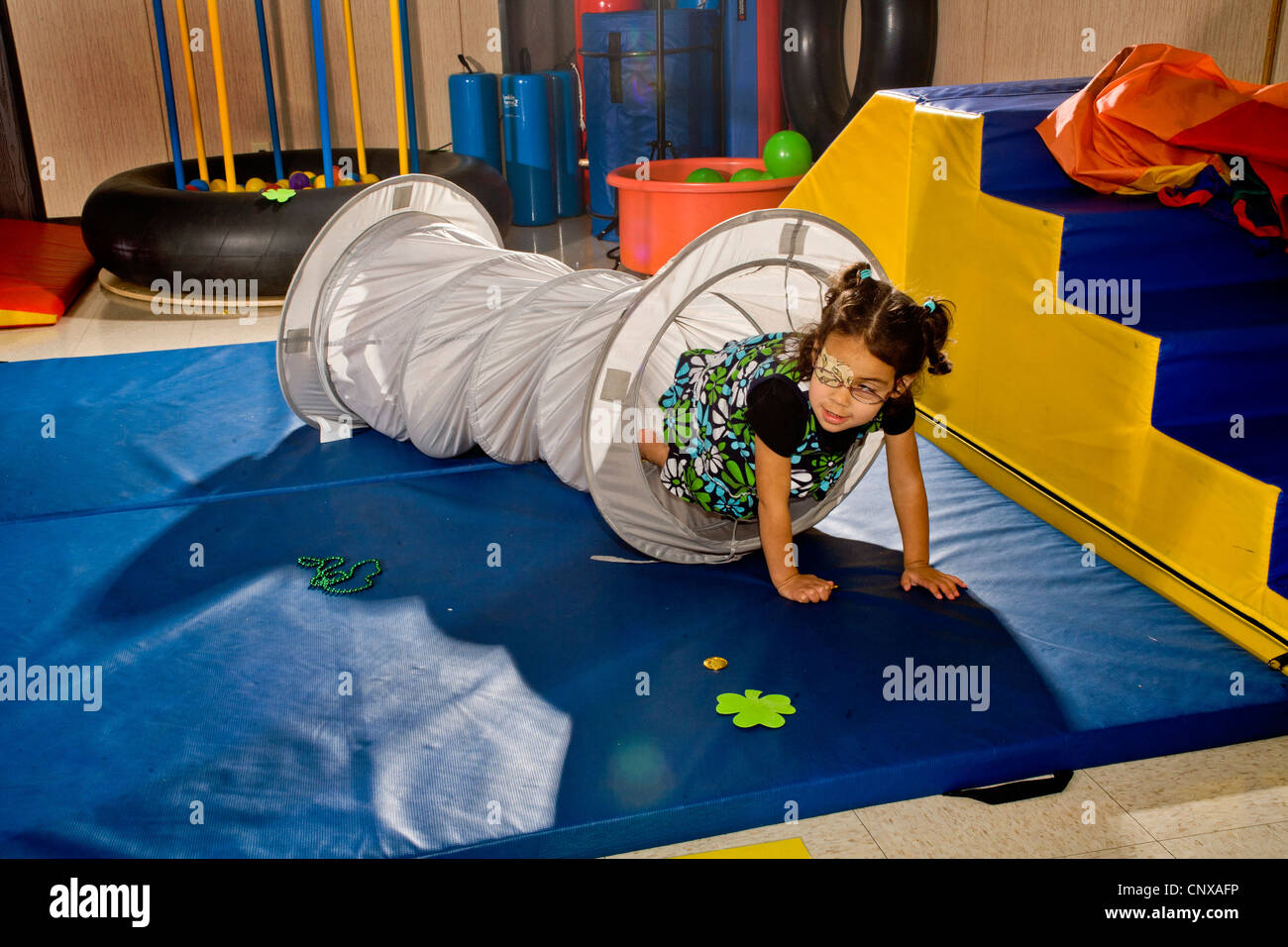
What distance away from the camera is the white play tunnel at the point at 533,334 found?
2.03 metres

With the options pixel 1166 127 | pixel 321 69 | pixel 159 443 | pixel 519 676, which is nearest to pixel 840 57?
pixel 321 69

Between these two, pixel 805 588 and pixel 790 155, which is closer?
pixel 805 588

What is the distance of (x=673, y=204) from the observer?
418cm

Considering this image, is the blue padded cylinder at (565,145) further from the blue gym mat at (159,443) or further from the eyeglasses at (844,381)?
the eyeglasses at (844,381)

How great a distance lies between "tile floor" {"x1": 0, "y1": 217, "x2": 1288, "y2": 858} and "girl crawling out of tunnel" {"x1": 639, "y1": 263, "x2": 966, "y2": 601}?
513 millimetres

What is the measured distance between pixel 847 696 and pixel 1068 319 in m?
0.98

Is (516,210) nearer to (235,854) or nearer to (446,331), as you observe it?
(446,331)

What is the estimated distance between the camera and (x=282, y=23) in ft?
19.2

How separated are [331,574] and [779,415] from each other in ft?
3.12

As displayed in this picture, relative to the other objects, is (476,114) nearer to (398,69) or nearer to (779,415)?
(398,69)

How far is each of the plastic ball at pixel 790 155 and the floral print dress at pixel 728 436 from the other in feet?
7.23

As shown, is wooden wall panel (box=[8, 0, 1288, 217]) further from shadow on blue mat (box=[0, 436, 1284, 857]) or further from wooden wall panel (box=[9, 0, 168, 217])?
shadow on blue mat (box=[0, 436, 1284, 857])

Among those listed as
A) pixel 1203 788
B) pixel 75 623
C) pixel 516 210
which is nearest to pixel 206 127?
pixel 516 210

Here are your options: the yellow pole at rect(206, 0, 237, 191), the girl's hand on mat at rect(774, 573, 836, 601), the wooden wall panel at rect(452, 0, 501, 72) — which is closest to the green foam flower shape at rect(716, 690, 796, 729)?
the girl's hand on mat at rect(774, 573, 836, 601)
